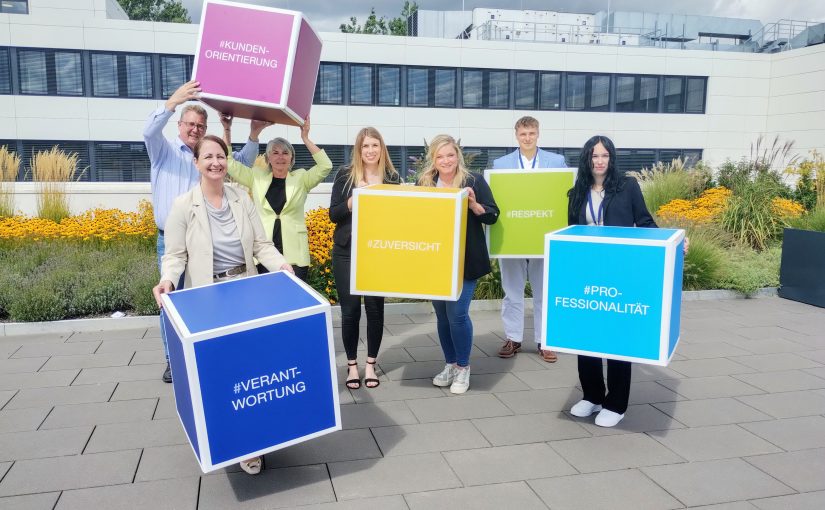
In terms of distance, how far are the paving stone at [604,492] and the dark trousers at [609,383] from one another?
695mm

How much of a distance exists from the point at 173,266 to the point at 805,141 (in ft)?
101

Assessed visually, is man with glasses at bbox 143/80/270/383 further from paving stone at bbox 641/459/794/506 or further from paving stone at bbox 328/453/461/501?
paving stone at bbox 641/459/794/506

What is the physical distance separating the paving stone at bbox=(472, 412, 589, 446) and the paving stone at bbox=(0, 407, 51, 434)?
2.96 m

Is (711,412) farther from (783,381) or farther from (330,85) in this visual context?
(330,85)

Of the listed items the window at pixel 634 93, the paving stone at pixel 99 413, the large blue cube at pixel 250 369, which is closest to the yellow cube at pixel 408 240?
the large blue cube at pixel 250 369

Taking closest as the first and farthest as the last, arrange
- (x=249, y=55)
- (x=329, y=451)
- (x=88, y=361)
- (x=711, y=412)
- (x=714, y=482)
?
(x=714, y=482)
(x=329, y=451)
(x=249, y=55)
(x=711, y=412)
(x=88, y=361)

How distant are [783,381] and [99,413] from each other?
5262mm

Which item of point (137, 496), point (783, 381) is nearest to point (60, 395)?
point (137, 496)

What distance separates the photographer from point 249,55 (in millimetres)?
4176

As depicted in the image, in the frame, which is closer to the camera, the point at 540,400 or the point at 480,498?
the point at 480,498

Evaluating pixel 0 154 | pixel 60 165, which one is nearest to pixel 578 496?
pixel 60 165

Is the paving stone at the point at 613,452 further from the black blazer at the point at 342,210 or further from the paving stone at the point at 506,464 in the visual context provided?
the black blazer at the point at 342,210

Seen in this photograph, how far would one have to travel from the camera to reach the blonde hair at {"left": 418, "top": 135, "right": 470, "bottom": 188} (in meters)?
4.71

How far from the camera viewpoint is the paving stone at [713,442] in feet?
12.8
